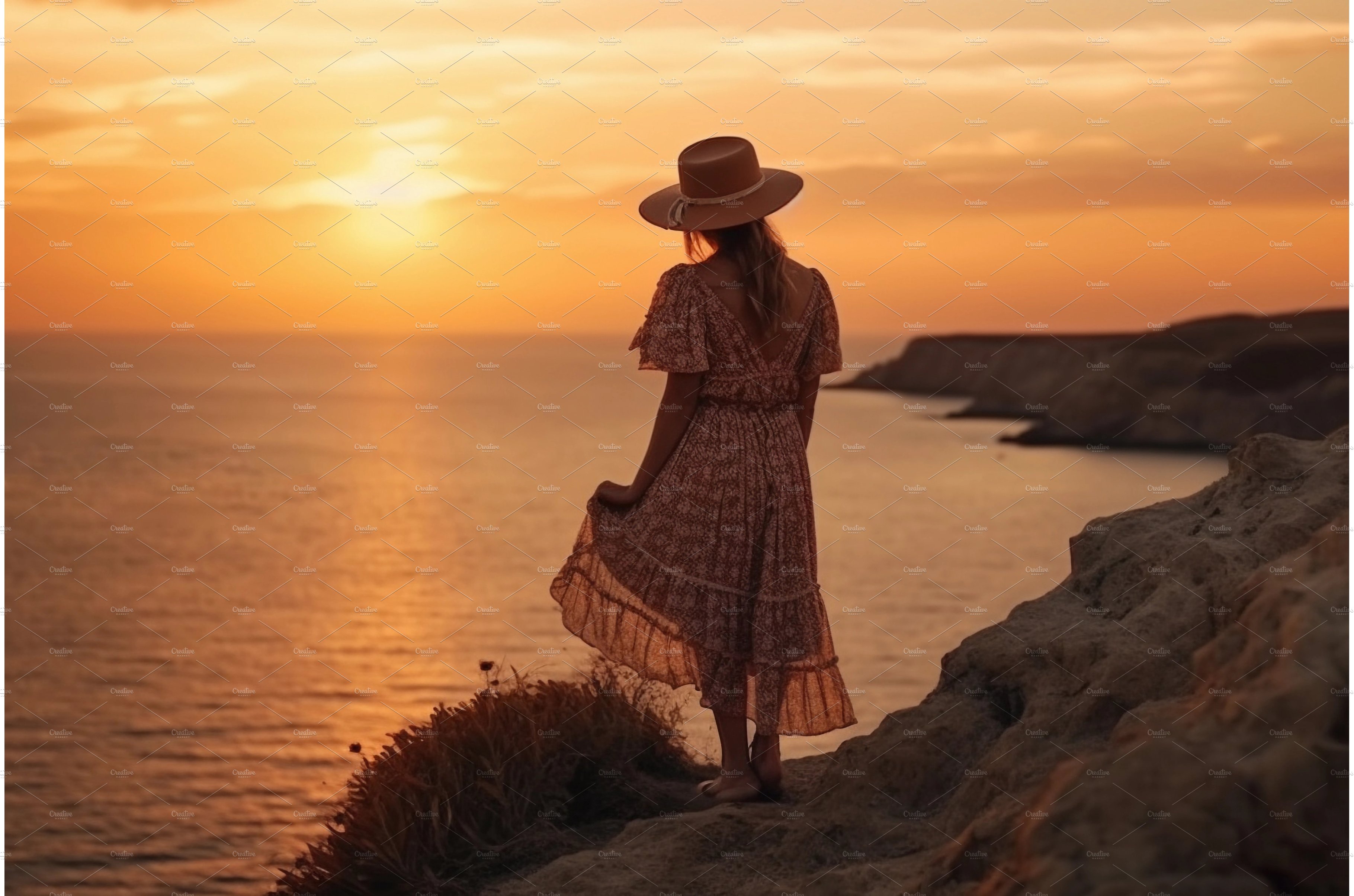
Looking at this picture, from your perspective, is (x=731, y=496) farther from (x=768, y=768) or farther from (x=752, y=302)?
(x=768, y=768)

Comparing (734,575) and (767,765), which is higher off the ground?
(734,575)

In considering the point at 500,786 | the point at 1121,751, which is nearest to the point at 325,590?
the point at 500,786

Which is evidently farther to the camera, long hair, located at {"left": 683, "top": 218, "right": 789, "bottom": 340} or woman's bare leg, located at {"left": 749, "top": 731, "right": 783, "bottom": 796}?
woman's bare leg, located at {"left": 749, "top": 731, "right": 783, "bottom": 796}

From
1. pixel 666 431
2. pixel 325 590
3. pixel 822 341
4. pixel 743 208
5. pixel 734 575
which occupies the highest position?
pixel 743 208

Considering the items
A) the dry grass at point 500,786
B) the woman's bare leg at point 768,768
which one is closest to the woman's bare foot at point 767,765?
the woman's bare leg at point 768,768

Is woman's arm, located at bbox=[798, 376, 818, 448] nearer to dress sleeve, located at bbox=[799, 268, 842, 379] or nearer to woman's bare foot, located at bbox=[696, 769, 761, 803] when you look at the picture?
dress sleeve, located at bbox=[799, 268, 842, 379]

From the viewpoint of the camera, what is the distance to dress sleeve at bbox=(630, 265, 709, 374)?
3836 millimetres

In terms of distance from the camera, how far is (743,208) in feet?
12.6

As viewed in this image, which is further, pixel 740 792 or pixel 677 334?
pixel 740 792

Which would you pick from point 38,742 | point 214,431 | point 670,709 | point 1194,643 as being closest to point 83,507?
point 214,431

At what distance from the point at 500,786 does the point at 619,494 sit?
106 cm

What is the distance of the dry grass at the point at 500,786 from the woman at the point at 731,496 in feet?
1.69

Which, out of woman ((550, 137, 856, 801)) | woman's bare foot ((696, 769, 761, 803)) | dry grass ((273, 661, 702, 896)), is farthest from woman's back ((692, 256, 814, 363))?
dry grass ((273, 661, 702, 896))

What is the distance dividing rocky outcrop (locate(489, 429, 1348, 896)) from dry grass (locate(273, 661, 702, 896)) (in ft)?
1.02
